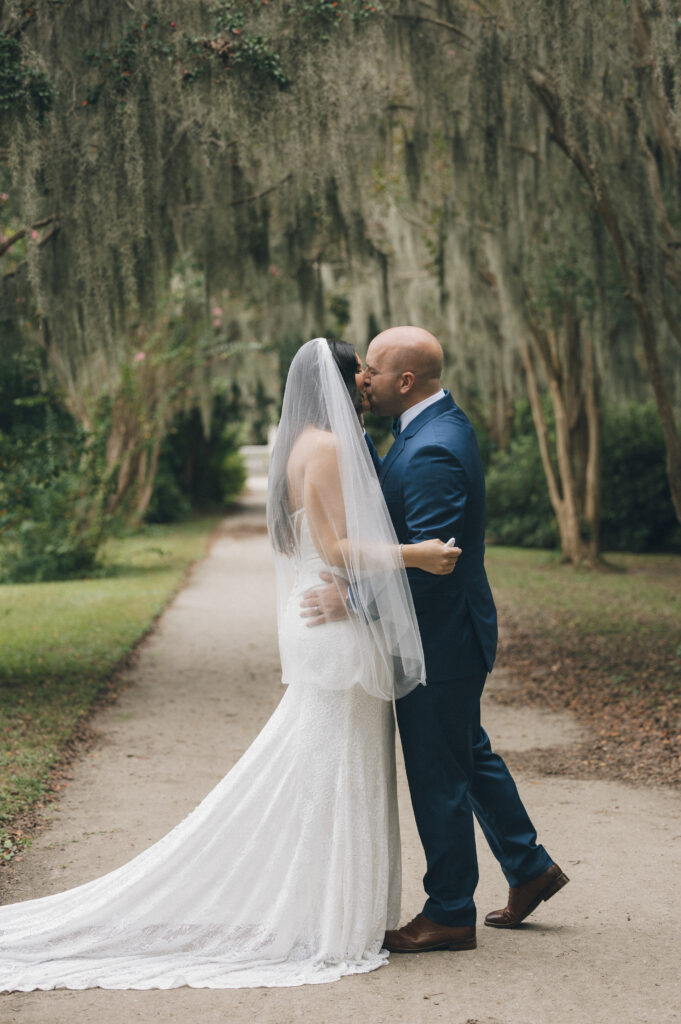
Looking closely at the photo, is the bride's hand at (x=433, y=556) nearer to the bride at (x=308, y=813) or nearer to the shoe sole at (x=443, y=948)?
the bride at (x=308, y=813)

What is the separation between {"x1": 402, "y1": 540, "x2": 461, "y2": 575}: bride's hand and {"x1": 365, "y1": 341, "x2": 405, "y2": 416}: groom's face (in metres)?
0.52

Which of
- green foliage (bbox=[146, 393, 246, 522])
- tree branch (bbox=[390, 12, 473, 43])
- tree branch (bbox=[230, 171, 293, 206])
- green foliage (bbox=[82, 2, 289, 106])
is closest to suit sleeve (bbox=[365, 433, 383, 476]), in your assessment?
green foliage (bbox=[82, 2, 289, 106])

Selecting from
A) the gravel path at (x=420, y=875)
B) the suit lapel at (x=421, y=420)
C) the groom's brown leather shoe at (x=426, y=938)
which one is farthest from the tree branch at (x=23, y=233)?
the groom's brown leather shoe at (x=426, y=938)

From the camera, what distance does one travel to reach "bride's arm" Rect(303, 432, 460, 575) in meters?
3.40

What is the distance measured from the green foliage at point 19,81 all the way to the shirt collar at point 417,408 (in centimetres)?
381

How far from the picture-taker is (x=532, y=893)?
143 inches

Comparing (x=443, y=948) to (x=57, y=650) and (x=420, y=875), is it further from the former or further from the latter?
(x=57, y=650)

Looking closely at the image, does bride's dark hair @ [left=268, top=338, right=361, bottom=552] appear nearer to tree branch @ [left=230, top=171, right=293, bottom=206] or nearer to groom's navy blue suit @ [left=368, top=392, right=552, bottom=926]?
groom's navy blue suit @ [left=368, top=392, right=552, bottom=926]

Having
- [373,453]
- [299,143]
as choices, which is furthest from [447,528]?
[299,143]

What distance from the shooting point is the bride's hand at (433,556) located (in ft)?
10.8

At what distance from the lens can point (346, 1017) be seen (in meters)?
2.96

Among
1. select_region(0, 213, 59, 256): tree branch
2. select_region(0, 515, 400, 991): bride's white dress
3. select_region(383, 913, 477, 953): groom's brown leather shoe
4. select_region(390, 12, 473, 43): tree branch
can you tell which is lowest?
select_region(383, 913, 477, 953): groom's brown leather shoe

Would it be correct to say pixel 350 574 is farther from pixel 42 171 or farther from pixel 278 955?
pixel 42 171

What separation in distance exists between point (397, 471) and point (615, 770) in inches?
111
